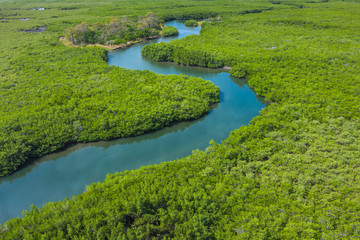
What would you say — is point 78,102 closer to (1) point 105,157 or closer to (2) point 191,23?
(1) point 105,157

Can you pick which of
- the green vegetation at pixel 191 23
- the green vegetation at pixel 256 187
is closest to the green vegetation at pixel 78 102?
the green vegetation at pixel 256 187

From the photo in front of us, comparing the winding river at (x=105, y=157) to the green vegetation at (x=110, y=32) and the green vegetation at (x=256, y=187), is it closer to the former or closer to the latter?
the green vegetation at (x=256, y=187)

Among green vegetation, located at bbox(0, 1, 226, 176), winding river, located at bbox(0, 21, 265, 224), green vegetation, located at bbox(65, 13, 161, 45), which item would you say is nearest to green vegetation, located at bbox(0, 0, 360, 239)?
green vegetation, located at bbox(0, 1, 226, 176)

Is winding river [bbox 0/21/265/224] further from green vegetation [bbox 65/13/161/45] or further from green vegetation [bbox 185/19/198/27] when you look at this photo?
green vegetation [bbox 185/19/198/27]

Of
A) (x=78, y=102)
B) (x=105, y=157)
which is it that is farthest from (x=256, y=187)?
(x=78, y=102)

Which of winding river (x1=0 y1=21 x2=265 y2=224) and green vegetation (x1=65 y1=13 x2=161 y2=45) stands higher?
green vegetation (x1=65 y1=13 x2=161 y2=45)
